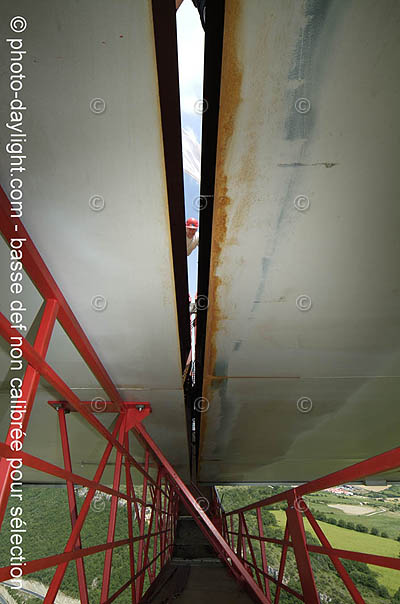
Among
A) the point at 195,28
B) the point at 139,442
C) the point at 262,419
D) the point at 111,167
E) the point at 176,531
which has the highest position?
the point at 195,28

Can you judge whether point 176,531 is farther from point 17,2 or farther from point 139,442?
point 17,2

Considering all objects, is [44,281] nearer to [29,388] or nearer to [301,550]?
[29,388]

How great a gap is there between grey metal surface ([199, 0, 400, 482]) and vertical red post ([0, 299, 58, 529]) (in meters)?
0.91

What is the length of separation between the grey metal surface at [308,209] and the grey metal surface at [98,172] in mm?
274

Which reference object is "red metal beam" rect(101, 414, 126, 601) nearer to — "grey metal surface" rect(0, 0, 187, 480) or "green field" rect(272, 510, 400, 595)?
"grey metal surface" rect(0, 0, 187, 480)

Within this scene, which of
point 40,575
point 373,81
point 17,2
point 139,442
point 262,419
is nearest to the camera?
point 17,2

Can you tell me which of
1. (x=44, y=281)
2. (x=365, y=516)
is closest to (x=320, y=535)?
(x=44, y=281)

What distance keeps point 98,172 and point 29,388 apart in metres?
1.03

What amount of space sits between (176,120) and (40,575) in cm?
805

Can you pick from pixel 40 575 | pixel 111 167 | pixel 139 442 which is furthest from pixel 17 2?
pixel 40 575

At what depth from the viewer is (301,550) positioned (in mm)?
2000

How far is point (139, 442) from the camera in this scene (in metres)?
4.44

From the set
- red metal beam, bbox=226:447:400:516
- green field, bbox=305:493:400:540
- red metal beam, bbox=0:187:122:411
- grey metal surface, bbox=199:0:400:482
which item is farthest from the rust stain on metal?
green field, bbox=305:493:400:540

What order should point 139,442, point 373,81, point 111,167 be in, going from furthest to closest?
point 139,442, point 111,167, point 373,81
